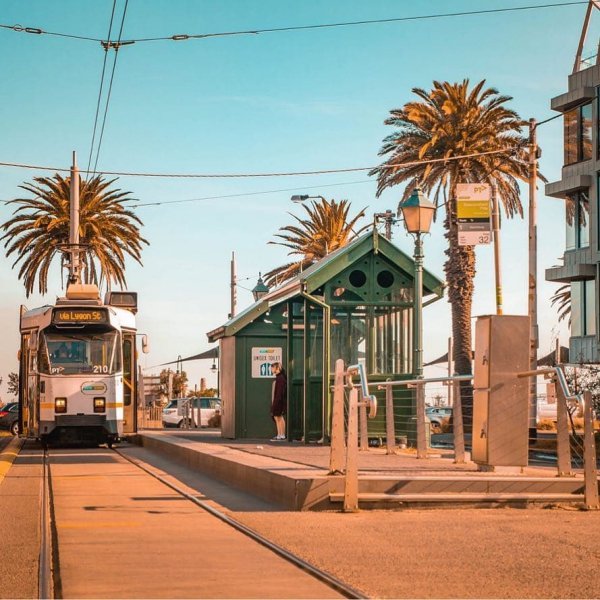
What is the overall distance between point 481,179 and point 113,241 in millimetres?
15380

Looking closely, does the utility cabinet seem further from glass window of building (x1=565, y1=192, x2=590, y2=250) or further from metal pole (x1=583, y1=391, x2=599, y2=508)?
glass window of building (x1=565, y1=192, x2=590, y2=250)

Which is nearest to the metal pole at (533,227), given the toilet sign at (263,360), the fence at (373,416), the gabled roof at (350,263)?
the toilet sign at (263,360)

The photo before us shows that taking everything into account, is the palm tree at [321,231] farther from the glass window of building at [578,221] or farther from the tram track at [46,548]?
the tram track at [46,548]

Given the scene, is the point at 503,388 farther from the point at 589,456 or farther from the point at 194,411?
the point at 194,411

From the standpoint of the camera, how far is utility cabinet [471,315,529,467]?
12820mm

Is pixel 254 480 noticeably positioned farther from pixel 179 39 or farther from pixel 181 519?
pixel 179 39

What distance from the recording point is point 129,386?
30.2m

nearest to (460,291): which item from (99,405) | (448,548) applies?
(99,405)

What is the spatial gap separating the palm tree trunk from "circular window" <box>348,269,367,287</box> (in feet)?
76.8

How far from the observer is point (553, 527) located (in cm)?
1077

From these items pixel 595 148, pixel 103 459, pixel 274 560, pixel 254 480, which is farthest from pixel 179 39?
pixel 595 148

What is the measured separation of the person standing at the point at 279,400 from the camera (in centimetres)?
2441

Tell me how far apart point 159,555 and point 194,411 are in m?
42.5

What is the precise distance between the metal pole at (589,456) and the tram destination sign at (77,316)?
17.8 metres
